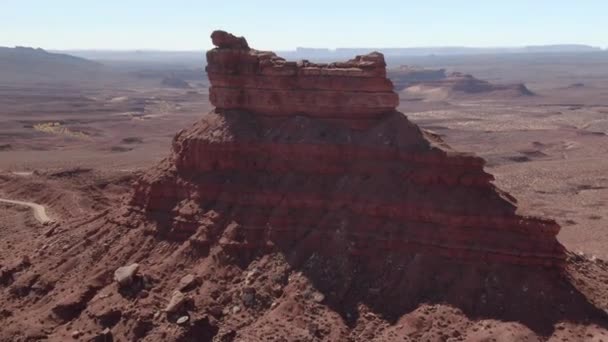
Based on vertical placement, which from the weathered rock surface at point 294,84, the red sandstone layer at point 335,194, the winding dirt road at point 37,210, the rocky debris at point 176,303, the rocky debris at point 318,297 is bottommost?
the winding dirt road at point 37,210

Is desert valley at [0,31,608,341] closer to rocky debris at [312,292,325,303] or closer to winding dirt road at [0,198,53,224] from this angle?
rocky debris at [312,292,325,303]

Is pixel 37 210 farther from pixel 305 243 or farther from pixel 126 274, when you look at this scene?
pixel 305 243

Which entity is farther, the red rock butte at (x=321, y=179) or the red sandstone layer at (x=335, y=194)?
the red rock butte at (x=321, y=179)

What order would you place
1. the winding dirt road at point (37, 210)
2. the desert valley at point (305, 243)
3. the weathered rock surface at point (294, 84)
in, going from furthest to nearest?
the winding dirt road at point (37, 210) → the weathered rock surface at point (294, 84) → the desert valley at point (305, 243)

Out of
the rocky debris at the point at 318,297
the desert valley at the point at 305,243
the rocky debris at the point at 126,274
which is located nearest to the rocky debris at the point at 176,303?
the desert valley at the point at 305,243

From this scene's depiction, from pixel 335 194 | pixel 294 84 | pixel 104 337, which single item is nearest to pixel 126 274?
pixel 104 337

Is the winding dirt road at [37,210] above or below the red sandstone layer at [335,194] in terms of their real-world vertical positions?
below

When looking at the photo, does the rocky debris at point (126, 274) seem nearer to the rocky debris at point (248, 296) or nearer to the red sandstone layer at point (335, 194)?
the red sandstone layer at point (335, 194)
